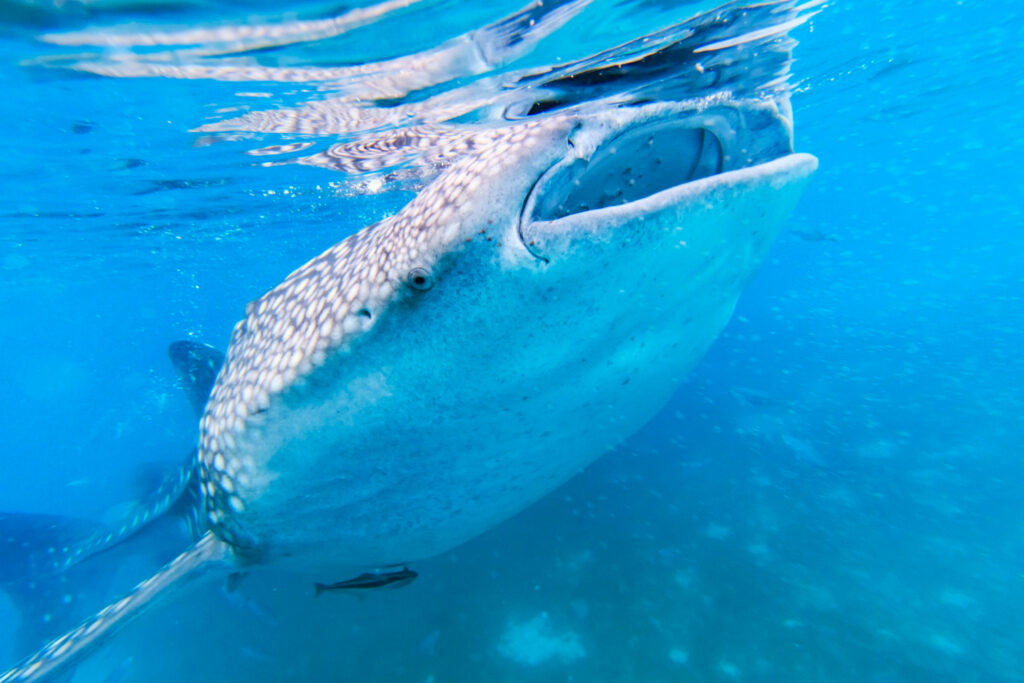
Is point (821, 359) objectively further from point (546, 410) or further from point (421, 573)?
point (546, 410)

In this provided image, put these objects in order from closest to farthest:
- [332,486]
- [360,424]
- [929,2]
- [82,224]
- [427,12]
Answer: [360,424] < [332,486] < [427,12] < [929,2] < [82,224]

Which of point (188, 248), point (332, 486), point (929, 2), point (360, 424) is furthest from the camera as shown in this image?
A: point (188, 248)

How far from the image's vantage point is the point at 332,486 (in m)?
2.57

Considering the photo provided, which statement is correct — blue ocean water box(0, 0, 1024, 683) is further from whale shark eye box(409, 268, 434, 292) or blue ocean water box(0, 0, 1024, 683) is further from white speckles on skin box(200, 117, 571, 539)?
whale shark eye box(409, 268, 434, 292)

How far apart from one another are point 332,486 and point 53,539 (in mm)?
7013

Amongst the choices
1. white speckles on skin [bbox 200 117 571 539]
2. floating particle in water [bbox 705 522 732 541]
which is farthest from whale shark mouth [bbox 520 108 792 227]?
floating particle in water [bbox 705 522 732 541]

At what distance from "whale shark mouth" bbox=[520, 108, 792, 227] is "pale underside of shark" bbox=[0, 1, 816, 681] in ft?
0.04

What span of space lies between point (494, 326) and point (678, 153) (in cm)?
139

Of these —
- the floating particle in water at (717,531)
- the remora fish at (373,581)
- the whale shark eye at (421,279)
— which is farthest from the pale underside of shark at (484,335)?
the floating particle in water at (717,531)

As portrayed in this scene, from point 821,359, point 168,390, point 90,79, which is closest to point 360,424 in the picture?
point 90,79

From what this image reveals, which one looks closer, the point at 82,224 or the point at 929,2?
the point at 929,2

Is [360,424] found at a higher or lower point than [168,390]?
higher

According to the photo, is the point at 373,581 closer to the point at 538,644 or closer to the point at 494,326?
the point at 538,644

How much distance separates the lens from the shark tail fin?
2.81 metres
